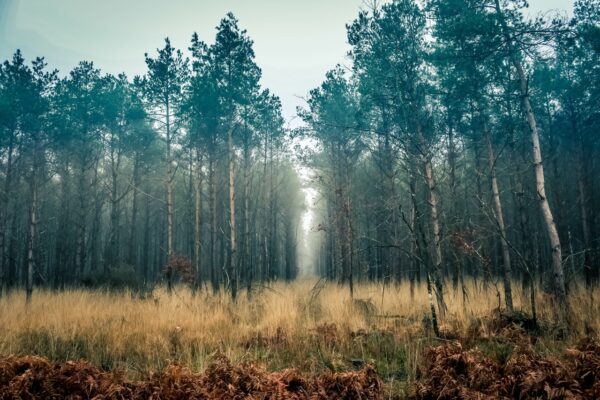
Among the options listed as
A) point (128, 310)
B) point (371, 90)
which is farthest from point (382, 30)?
point (128, 310)

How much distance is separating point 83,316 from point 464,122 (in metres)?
15.2

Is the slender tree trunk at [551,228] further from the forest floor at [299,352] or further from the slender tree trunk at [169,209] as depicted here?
the slender tree trunk at [169,209]

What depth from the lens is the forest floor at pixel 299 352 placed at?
261cm

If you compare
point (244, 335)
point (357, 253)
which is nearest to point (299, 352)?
point (244, 335)

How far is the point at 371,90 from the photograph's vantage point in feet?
33.9

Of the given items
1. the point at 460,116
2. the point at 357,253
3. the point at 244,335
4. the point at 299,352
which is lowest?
the point at 244,335

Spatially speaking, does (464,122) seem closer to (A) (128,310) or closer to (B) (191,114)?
(B) (191,114)

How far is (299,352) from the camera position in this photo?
4.88 m

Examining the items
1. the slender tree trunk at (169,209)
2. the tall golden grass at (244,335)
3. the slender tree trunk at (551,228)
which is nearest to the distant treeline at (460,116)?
the slender tree trunk at (551,228)

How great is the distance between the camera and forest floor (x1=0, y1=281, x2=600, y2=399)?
261cm

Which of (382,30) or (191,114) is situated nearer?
(382,30)

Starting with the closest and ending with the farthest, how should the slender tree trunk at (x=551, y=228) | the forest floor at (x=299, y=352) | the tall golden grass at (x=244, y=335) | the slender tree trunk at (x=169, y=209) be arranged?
1. the forest floor at (x=299, y=352)
2. the tall golden grass at (x=244, y=335)
3. the slender tree trunk at (x=551, y=228)
4. the slender tree trunk at (x=169, y=209)

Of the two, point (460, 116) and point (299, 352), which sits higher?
point (460, 116)

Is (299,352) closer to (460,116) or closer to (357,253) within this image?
(357,253)
